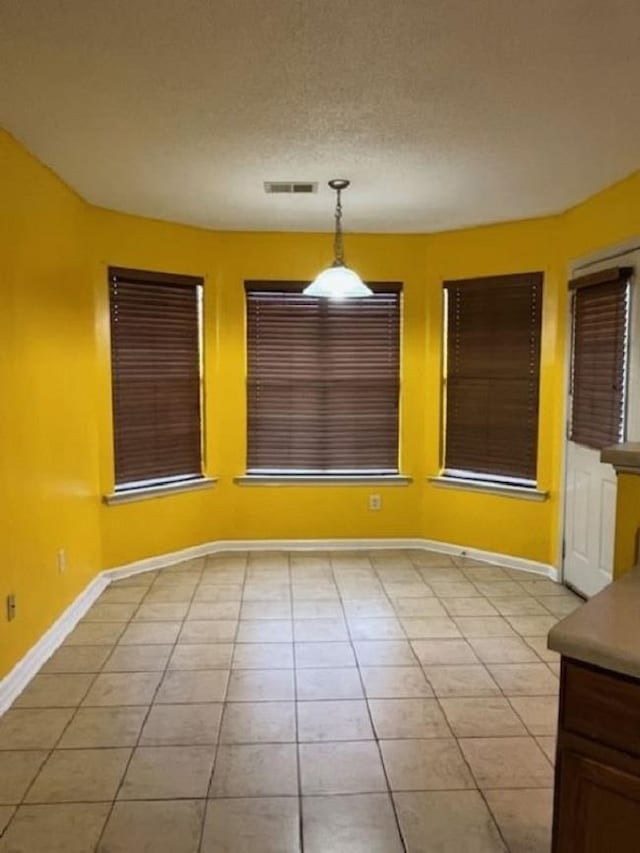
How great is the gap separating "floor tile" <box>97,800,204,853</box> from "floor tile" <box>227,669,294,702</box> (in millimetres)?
725

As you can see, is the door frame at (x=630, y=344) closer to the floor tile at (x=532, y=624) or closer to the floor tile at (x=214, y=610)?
the floor tile at (x=532, y=624)

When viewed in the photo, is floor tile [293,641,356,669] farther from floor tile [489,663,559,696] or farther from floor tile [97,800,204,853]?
floor tile [97,800,204,853]

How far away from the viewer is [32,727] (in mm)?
2676

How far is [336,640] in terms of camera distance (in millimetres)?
3535

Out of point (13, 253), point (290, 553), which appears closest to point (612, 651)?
point (13, 253)

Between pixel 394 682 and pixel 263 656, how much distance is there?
690 millimetres

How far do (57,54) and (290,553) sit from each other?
3.73 meters

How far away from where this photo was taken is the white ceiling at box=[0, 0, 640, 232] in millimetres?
1952

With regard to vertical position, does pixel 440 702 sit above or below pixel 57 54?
below

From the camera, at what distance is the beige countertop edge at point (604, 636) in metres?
1.28

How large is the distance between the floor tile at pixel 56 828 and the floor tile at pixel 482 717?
137 cm

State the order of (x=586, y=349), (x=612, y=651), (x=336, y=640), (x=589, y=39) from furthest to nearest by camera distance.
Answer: (x=586, y=349) → (x=336, y=640) → (x=589, y=39) → (x=612, y=651)

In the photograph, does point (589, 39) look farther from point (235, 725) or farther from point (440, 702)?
point (235, 725)

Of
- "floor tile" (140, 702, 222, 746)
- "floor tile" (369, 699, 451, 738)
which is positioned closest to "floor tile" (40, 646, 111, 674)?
"floor tile" (140, 702, 222, 746)
